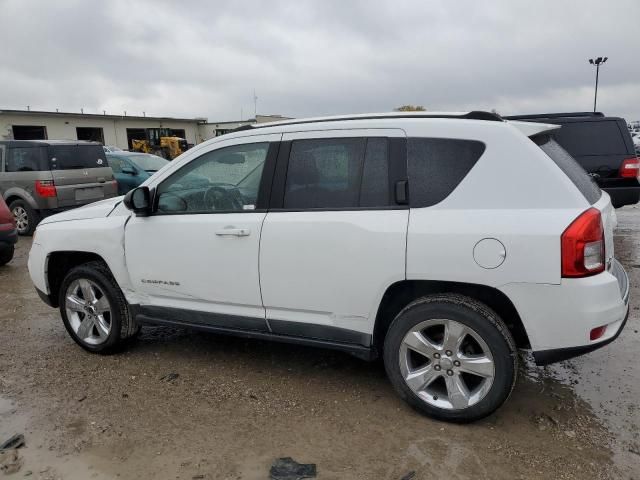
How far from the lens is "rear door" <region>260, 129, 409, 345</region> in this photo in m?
3.06

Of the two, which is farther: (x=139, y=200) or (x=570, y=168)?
(x=139, y=200)

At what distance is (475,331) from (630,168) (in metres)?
5.82

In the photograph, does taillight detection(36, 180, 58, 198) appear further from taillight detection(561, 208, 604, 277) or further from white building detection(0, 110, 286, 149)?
white building detection(0, 110, 286, 149)

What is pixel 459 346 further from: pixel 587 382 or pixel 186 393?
pixel 186 393

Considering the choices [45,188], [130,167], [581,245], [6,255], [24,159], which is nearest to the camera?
[581,245]

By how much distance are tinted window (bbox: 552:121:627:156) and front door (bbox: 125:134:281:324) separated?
5.55 meters

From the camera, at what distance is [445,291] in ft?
10.1

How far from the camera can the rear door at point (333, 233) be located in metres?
3.06

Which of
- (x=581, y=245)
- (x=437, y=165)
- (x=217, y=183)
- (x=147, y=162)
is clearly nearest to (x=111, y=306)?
(x=217, y=183)

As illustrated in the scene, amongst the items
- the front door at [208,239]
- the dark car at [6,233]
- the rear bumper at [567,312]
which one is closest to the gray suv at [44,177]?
the dark car at [6,233]

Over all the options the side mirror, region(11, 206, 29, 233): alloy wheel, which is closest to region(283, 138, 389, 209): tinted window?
the side mirror

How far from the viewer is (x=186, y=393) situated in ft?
11.8

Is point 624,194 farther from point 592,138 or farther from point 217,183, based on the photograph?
point 217,183

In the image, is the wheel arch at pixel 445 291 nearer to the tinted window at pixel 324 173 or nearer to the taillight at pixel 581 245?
the taillight at pixel 581 245
